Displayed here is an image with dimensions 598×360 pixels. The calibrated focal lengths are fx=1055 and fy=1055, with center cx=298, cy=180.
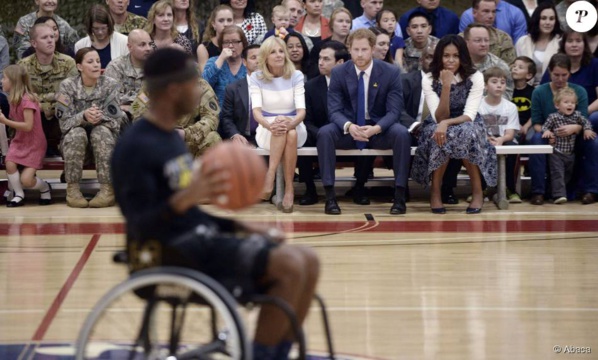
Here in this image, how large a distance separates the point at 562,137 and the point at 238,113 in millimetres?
2739

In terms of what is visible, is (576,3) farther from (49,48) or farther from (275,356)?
(275,356)

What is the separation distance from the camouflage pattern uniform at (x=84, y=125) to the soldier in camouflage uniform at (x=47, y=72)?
320 millimetres

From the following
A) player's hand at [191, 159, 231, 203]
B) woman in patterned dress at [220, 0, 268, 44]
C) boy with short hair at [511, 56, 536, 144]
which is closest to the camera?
player's hand at [191, 159, 231, 203]

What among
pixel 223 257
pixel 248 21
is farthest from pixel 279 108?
pixel 223 257

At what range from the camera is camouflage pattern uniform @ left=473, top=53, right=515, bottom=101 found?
9.09 metres

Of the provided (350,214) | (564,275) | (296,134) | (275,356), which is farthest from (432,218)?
(275,356)

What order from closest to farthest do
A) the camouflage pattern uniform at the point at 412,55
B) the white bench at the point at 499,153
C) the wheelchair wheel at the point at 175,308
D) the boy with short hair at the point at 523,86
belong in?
the wheelchair wheel at the point at 175,308 < the white bench at the point at 499,153 < the boy with short hair at the point at 523,86 < the camouflage pattern uniform at the point at 412,55

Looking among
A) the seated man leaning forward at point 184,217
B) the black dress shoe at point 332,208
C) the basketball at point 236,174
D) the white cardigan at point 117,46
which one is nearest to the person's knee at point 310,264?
the seated man leaning forward at point 184,217

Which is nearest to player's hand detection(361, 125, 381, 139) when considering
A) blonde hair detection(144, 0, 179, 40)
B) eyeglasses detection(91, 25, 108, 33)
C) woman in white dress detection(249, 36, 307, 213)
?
woman in white dress detection(249, 36, 307, 213)

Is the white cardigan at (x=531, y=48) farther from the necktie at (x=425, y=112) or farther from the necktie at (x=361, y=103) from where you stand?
the necktie at (x=361, y=103)

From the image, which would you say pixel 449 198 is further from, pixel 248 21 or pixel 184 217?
pixel 184 217

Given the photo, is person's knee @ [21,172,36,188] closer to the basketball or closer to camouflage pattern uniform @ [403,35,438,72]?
camouflage pattern uniform @ [403,35,438,72]

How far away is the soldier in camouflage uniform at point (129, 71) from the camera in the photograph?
8.95 metres

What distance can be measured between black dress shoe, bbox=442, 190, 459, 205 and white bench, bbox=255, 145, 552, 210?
0.38 meters
